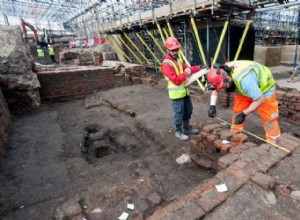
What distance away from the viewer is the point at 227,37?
7340 mm

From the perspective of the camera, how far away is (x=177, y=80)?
11.3 ft

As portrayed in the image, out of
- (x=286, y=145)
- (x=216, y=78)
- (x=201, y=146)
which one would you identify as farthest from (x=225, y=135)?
(x=216, y=78)

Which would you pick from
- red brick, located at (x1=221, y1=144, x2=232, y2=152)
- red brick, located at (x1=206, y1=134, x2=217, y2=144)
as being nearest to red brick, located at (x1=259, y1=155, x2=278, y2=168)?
red brick, located at (x1=221, y1=144, x2=232, y2=152)

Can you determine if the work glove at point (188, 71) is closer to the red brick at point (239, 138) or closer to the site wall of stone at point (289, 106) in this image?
the red brick at point (239, 138)

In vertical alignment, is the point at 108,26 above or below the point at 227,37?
above

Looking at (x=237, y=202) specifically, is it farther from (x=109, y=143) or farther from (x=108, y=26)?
(x=108, y=26)

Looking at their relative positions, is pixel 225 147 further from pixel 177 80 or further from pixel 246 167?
pixel 177 80

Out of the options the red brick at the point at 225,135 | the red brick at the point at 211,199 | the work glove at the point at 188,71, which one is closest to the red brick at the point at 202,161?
the red brick at the point at 225,135

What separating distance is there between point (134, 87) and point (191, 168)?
5.60 meters

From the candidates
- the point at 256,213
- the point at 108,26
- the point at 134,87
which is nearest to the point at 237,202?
the point at 256,213

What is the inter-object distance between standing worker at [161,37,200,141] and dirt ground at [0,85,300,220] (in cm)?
49

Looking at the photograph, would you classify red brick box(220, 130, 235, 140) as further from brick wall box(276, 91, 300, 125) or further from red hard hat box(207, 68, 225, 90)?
brick wall box(276, 91, 300, 125)

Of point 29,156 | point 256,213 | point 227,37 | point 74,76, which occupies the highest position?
point 227,37

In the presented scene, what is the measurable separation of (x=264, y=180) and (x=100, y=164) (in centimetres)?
255
